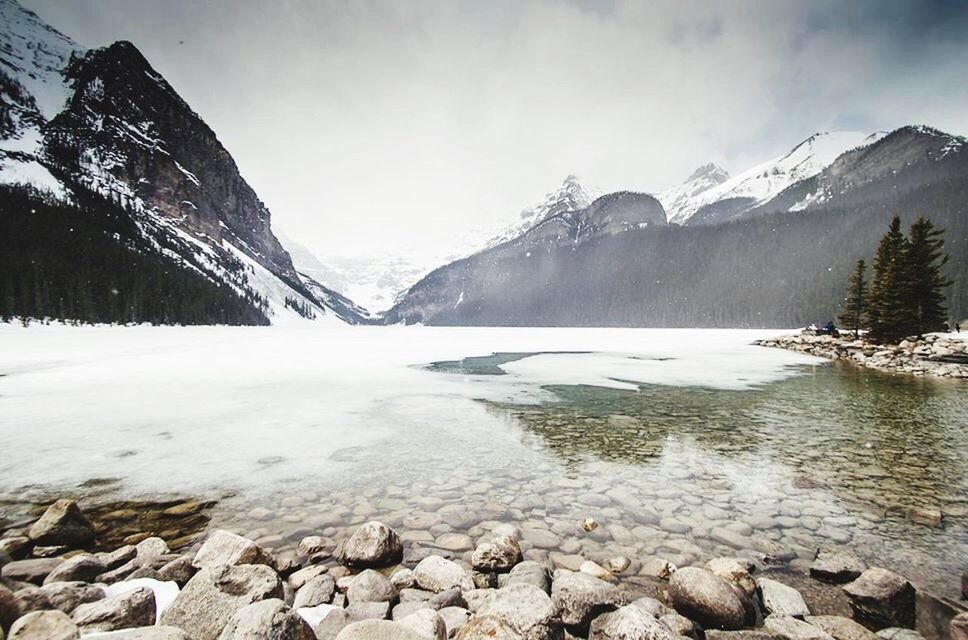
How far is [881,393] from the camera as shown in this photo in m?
15.4

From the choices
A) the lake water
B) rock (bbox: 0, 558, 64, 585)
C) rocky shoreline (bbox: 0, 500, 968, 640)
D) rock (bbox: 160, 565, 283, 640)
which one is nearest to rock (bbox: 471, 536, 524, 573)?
rocky shoreline (bbox: 0, 500, 968, 640)

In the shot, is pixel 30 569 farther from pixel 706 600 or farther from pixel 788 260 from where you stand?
pixel 788 260

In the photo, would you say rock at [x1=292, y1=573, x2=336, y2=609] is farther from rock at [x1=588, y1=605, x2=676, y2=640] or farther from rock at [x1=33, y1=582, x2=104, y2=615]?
rock at [x1=588, y1=605, x2=676, y2=640]

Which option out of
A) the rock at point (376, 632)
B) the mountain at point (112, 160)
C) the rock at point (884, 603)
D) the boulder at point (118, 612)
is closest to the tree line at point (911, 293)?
the rock at point (884, 603)

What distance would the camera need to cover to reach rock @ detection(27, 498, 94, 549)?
15.5ft

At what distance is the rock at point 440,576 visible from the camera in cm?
385

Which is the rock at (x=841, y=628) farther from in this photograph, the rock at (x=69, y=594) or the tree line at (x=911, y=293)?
the tree line at (x=911, y=293)

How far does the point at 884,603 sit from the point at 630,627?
7.91 feet

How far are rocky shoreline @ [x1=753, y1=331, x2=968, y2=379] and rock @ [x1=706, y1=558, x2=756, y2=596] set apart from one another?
2534cm

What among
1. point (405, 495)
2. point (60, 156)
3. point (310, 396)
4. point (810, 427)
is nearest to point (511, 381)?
point (310, 396)

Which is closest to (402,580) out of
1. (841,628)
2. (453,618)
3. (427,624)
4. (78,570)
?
(453,618)

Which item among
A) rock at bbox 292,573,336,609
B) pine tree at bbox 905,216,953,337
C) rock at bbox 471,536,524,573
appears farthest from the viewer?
pine tree at bbox 905,216,953,337

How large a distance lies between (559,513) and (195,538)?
15.1 feet

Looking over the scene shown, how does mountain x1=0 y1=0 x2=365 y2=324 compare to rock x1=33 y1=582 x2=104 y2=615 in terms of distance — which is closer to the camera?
rock x1=33 y1=582 x2=104 y2=615
